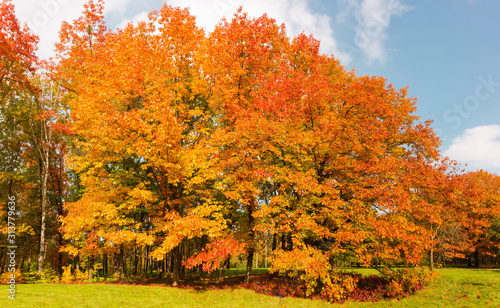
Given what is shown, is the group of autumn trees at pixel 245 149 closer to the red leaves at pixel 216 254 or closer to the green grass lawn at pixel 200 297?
the red leaves at pixel 216 254

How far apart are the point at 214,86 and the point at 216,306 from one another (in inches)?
487

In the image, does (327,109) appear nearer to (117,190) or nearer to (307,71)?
(307,71)

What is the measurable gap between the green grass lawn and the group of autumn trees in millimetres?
1855

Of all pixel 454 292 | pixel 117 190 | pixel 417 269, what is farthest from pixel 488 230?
pixel 117 190

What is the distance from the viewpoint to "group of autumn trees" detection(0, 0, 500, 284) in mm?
13812

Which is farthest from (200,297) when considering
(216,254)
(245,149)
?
(245,149)

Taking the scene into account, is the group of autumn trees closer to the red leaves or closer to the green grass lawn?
the red leaves

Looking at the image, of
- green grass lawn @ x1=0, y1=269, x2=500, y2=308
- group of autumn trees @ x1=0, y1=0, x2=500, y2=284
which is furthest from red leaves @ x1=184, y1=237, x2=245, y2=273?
green grass lawn @ x1=0, y1=269, x2=500, y2=308

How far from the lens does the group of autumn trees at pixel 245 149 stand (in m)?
13.8

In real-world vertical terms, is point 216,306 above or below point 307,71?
below

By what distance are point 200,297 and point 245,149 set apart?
8.71 metres

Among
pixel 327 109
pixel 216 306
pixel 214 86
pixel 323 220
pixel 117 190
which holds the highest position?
pixel 214 86

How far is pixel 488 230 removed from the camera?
123 ft

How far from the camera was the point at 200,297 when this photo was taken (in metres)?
14.7
